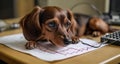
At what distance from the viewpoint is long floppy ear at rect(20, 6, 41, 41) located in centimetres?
83

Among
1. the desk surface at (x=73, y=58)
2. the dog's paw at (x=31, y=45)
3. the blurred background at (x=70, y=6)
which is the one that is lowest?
the desk surface at (x=73, y=58)

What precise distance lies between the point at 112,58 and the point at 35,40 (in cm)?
30

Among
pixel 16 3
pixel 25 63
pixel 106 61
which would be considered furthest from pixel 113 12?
pixel 25 63

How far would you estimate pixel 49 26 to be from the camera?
82 centimetres

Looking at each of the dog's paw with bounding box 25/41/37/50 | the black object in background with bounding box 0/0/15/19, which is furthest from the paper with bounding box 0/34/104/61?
the black object in background with bounding box 0/0/15/19

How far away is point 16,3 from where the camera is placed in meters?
1.53

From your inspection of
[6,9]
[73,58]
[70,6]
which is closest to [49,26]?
[73,58]

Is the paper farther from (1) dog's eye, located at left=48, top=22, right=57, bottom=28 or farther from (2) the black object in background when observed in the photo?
(2) the black object in background

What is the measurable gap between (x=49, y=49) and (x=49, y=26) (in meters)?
0.09

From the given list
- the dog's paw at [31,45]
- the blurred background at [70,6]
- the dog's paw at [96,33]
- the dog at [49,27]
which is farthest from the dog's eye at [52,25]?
the blurred background at [70,6]

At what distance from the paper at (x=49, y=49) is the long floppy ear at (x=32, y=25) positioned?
0.05 metres

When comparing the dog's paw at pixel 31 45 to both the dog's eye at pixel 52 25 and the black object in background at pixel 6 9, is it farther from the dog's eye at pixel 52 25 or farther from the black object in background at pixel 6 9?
the black object in background at pixel 6 9

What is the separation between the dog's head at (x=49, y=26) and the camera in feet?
2.66

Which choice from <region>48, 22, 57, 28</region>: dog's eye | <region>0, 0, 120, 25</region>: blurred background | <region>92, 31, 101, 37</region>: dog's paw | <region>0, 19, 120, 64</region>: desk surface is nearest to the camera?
<region>0, 19, 120, 64</region>: desk surface
